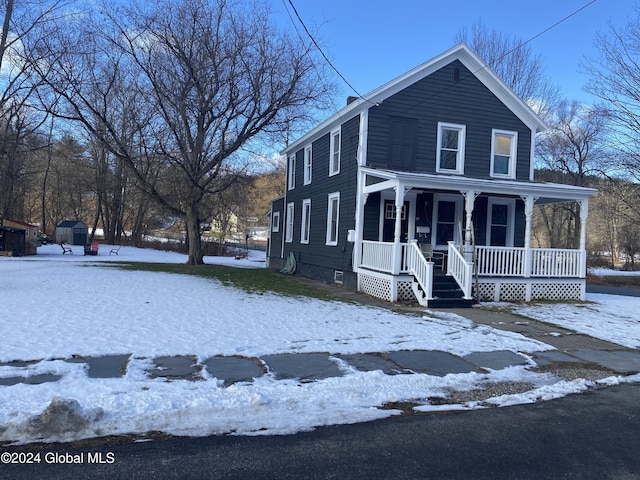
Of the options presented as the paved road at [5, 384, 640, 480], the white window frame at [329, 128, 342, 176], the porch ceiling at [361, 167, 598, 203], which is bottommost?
the paved road at [5, 384, 640, 480]

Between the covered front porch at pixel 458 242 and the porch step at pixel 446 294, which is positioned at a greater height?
the covered front porch at pixel 458 242

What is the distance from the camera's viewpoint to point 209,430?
3844 millimetres

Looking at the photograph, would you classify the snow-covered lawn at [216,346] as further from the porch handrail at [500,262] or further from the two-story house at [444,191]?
the two-story house at [444,191]

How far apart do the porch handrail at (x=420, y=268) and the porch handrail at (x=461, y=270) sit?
980mm

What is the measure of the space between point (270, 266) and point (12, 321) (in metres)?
16.5

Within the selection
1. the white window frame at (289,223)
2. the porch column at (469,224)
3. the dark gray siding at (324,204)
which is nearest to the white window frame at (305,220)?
the dark gray siding at (324,204)

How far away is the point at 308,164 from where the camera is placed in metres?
19.3

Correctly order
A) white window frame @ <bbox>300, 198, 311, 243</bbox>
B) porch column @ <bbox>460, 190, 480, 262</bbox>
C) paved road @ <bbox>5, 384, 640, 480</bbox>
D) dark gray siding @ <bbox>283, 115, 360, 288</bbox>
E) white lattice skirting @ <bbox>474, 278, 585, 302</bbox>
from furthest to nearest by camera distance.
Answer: white window frame @ <bbox>300, 198, 311, 243</bbox>
dark gray siding @ <bbox>283, 115, 360, 288</bbox>
white lattice skirting @ <bbox>474, 278, 585, 302</bbox>
porch column @ <bbox>460, 190, 480, 262</bbox>
paved road @ <bbox>5, 384, 640, 480</bbox>

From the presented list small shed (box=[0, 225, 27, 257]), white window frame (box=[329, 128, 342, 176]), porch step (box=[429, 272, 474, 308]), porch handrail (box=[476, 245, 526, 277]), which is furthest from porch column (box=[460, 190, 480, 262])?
small shed (box=[0, 225, 27, 257])

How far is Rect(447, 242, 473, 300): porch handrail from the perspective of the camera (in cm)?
1147

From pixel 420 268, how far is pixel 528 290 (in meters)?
3.34

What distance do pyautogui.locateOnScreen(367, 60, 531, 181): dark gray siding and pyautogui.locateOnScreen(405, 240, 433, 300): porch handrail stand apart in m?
3.20

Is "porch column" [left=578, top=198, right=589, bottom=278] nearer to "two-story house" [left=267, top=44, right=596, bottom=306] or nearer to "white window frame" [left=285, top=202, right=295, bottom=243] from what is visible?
"two-story house" [left=267, top=44, right=596, bottom=306]

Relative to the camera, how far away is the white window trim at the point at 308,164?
1909 centimetres
